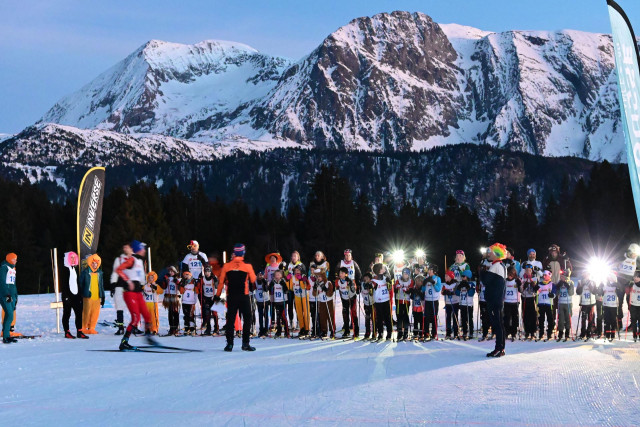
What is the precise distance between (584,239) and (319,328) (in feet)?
199

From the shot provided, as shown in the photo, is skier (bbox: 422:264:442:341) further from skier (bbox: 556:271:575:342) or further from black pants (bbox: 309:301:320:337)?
skier (bbox: 556:271:575:342)

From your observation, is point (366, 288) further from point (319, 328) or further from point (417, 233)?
point (417, 233)

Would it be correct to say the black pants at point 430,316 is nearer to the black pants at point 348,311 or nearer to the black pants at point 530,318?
the black pants at point 348,311

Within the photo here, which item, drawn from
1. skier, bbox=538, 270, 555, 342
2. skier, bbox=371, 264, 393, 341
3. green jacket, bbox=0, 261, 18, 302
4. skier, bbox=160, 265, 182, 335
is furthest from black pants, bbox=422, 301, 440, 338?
green jacket, bbox=0, 261, 18, 302

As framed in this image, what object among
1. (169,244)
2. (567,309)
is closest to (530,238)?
(169,244)

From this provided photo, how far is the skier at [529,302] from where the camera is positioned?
1464cm

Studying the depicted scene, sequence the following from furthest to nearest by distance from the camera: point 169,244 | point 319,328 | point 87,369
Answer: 1. point 169,244
2. point 319,328
3. point 87,369

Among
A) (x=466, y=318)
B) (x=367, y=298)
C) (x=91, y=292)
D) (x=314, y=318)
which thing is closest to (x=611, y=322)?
(x=466, y=318)

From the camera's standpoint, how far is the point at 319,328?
1547cm

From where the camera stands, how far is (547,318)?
14805 mm

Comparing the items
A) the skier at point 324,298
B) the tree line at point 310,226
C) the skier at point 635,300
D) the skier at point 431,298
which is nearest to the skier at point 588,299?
the skier at point 635,300

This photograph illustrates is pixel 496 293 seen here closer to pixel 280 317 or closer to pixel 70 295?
pixel 280 317

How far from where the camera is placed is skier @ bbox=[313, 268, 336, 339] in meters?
15.2

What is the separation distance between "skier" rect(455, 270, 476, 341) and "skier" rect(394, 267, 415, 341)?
102cm
